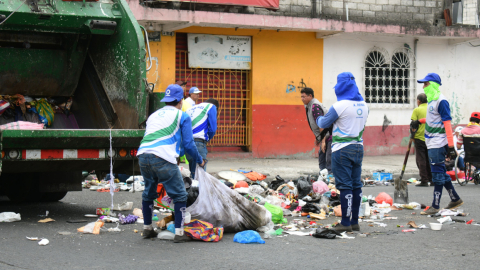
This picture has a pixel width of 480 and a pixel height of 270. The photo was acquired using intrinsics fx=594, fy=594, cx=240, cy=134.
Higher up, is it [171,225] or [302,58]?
[302,58]

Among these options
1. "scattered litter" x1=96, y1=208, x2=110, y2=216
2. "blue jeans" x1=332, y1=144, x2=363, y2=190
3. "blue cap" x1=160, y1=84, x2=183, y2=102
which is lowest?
"scattered litter" x1=96, y1=208, x2=110, y2=216

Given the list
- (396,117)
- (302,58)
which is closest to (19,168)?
(302,58)

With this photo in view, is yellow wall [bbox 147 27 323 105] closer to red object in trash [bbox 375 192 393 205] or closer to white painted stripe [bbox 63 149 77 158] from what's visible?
red object in trash [bbox 375 192 393 205]

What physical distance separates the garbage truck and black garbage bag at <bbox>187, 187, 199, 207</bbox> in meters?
1.02

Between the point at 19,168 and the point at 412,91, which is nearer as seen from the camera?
the point at 19,168

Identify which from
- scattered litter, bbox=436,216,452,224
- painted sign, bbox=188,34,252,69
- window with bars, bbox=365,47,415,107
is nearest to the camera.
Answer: scattered litter, bbox=436,216,452,224

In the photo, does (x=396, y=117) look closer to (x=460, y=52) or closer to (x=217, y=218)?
(x=460, y=52)

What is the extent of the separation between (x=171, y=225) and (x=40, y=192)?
2.34m

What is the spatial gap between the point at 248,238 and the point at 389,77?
443 inches

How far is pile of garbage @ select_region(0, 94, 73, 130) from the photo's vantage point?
698cm

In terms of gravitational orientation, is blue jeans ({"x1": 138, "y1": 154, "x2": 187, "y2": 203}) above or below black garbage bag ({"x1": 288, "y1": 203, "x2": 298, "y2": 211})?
above

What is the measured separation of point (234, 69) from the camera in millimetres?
13828

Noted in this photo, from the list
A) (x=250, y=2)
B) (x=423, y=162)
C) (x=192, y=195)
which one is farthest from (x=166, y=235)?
(x=250, y=2)

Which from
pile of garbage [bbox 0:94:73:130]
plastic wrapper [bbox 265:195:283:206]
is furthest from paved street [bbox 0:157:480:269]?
pile of garbage [bbox 0:94:73:130]
